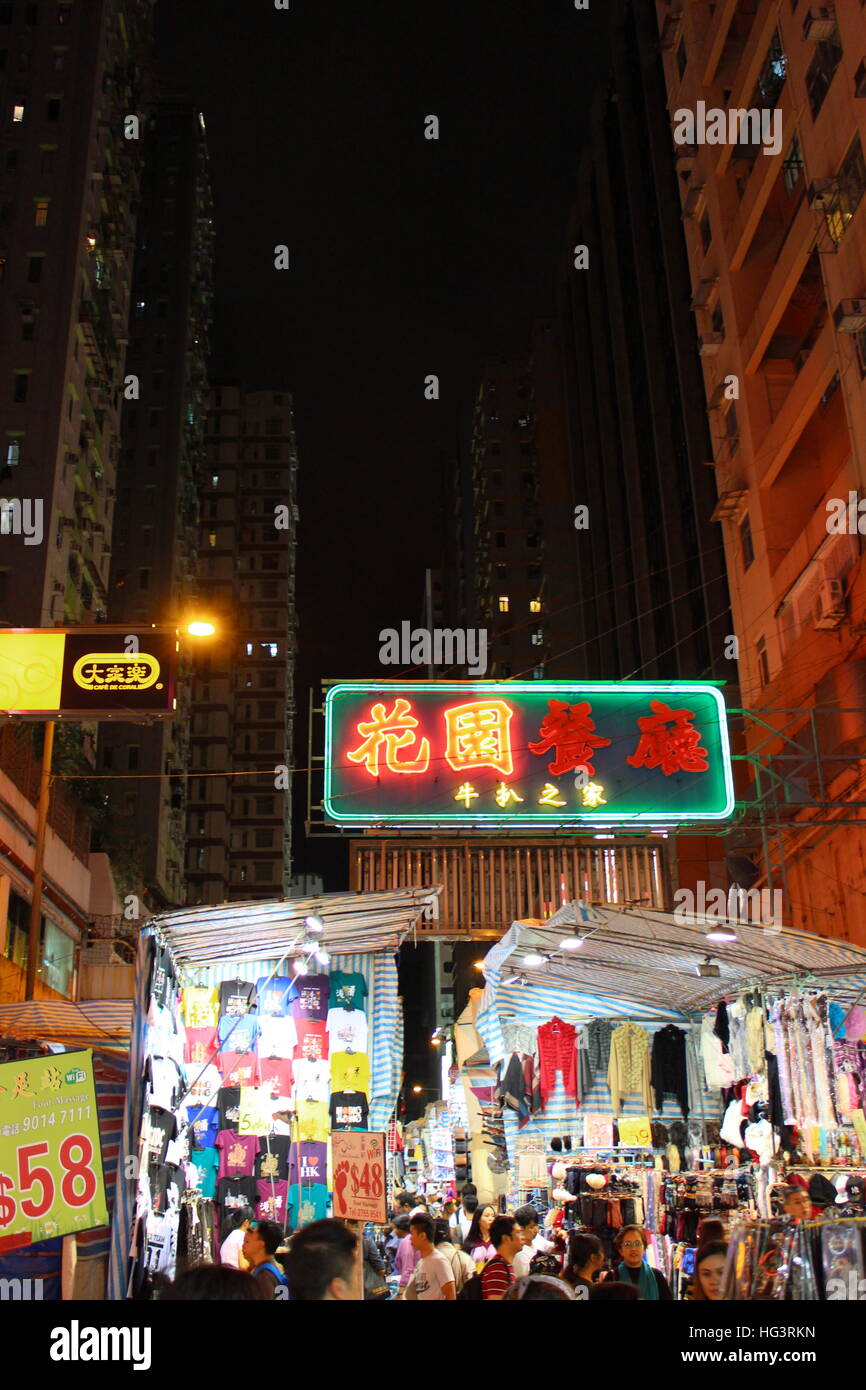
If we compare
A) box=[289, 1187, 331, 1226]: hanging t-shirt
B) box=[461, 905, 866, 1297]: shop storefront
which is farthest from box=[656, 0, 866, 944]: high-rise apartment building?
box=[289, 1187, 331, 1226]: hanging t-shirt

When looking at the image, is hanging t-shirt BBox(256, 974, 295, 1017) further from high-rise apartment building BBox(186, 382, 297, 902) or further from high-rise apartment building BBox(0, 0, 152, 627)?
high-rise apartment building BBox(186, 382, 297, 902)

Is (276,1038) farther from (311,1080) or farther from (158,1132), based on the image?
(158,1132)

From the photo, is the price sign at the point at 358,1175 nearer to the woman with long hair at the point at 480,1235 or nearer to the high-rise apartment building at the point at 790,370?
the woman with long hair at the point at 480,1235

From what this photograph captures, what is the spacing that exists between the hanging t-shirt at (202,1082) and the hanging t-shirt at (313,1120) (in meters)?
0.78

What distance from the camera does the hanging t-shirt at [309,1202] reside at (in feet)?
34.9

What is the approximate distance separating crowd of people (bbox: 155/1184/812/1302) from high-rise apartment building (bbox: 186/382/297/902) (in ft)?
173

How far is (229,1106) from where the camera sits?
1066 centimetres

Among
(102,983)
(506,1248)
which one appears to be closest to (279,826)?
(102,983)

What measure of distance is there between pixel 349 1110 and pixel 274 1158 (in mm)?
791

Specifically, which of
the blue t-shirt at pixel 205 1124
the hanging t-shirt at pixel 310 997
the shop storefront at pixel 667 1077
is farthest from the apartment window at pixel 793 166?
Result: the blue t-shirt at pixel 205 1124

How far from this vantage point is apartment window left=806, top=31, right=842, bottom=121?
612 inches

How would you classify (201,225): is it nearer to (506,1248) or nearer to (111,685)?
(111,685)
